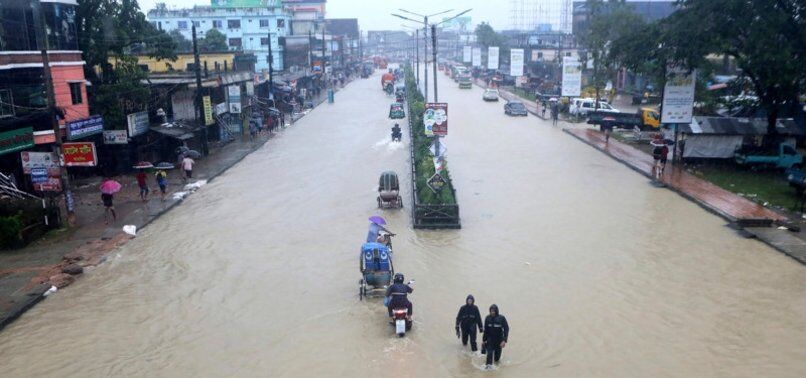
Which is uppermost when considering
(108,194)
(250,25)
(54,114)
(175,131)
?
(250,25)

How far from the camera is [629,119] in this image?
41000 mm

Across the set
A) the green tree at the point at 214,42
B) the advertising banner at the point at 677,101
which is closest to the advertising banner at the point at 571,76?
the advertising banner at the point at 677,101

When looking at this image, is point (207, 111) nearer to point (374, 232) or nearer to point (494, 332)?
point (374, 232)

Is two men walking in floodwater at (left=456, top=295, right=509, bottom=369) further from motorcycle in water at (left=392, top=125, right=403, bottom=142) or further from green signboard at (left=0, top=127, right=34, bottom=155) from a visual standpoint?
motorcycle in water at (left=392, top=125, right=403, bottom=142)

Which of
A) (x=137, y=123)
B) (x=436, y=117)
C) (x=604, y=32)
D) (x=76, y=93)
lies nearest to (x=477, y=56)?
(x=604, y=32)

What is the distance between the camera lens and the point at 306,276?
15.8 meters

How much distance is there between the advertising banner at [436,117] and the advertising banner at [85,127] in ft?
43.5

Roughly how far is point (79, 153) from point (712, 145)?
80.8ft

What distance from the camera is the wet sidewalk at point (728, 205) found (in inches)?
682

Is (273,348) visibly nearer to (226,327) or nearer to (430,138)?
(226,327)

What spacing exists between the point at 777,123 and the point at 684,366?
22.6 metres

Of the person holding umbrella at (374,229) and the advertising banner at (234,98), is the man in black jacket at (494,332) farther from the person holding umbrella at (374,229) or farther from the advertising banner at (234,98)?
the advertising banner at (234,98)

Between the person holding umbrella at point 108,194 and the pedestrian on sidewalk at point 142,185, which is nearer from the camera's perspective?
the person holding umbrella at point 108,194

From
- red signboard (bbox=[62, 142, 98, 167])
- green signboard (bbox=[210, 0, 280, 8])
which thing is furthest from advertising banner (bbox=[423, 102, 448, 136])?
green signboard (bbox=[210, 0, 280, 8])
